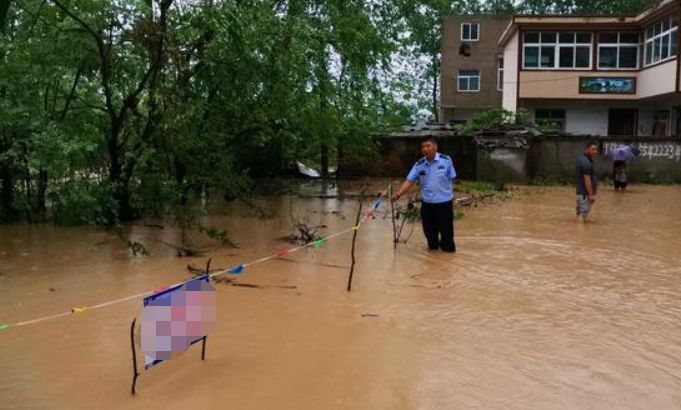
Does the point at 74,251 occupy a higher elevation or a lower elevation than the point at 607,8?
lower

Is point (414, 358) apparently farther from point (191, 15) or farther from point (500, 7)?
point (500, 7)

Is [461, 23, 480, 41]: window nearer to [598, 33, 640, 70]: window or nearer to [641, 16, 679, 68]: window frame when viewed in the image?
[598, 33, 640, 70]: window

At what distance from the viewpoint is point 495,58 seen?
4266cm

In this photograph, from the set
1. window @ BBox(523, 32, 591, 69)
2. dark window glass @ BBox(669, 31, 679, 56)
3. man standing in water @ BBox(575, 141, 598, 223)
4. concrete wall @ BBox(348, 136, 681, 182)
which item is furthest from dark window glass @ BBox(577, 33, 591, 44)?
man standing in water @ BBox(575, 141, 598, 223)

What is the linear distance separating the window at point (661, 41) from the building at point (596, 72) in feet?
0.20

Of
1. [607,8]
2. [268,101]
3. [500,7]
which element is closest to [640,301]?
[268,101]

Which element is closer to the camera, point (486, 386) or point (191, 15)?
point (486, 386)

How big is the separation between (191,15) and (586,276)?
6760 millimetres

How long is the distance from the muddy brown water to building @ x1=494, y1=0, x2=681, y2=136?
2165 cm

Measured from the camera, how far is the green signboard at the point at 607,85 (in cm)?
3131

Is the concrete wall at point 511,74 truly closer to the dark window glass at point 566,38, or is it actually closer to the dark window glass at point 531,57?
the dark window glass at point 531,57

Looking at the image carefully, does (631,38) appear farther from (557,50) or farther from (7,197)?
(7,197)

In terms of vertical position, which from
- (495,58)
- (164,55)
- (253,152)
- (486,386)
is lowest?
(486,386)

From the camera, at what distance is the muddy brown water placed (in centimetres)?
471
